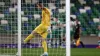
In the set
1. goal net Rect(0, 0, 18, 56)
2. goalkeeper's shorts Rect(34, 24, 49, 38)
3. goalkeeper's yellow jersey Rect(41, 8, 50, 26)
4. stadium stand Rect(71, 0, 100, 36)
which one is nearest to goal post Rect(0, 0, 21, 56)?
goal net Rect(0, 0, 18, 56)

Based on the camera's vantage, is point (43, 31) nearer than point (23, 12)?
Yes

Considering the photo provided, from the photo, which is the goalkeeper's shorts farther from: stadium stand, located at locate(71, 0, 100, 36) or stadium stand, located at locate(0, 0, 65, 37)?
stadium stand, located at locate(71, 0, 100, 36)

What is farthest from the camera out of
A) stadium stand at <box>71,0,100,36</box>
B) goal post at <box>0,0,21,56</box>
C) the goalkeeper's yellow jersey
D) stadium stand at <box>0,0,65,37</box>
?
stadium stand at <box>71,0,100,36</box>

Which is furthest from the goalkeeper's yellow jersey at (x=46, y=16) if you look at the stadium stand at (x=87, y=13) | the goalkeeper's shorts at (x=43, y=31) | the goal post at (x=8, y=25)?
the stadium stand at (x=87, y=13)

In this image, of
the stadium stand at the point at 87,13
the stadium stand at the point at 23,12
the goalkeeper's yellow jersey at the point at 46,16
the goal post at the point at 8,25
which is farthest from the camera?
the stadium stand at the point at 87,13

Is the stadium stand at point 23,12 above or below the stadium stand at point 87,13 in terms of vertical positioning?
above

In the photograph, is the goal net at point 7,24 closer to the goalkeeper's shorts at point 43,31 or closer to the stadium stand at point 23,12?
the stadium stand at point 23,12

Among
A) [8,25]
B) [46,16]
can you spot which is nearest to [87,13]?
[8,25]

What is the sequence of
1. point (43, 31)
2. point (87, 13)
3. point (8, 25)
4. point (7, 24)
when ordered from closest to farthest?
point (43, 31) < point (7, 24) < point (8, 25) < point (87, 13)

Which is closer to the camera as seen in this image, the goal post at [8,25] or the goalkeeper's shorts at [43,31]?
the goalkeeper's shorts at [43,31]

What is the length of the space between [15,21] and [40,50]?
2.74 meters

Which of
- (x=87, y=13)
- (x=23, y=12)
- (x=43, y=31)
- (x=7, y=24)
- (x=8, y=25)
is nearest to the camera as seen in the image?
(x=43, y=31)

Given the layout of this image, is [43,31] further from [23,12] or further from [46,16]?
[23,12]

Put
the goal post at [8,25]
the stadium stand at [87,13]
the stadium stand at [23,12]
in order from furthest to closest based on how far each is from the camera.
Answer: the stadium stand at [87,13]
the goal post at [8,25]
the stadium stand at [23,12]
